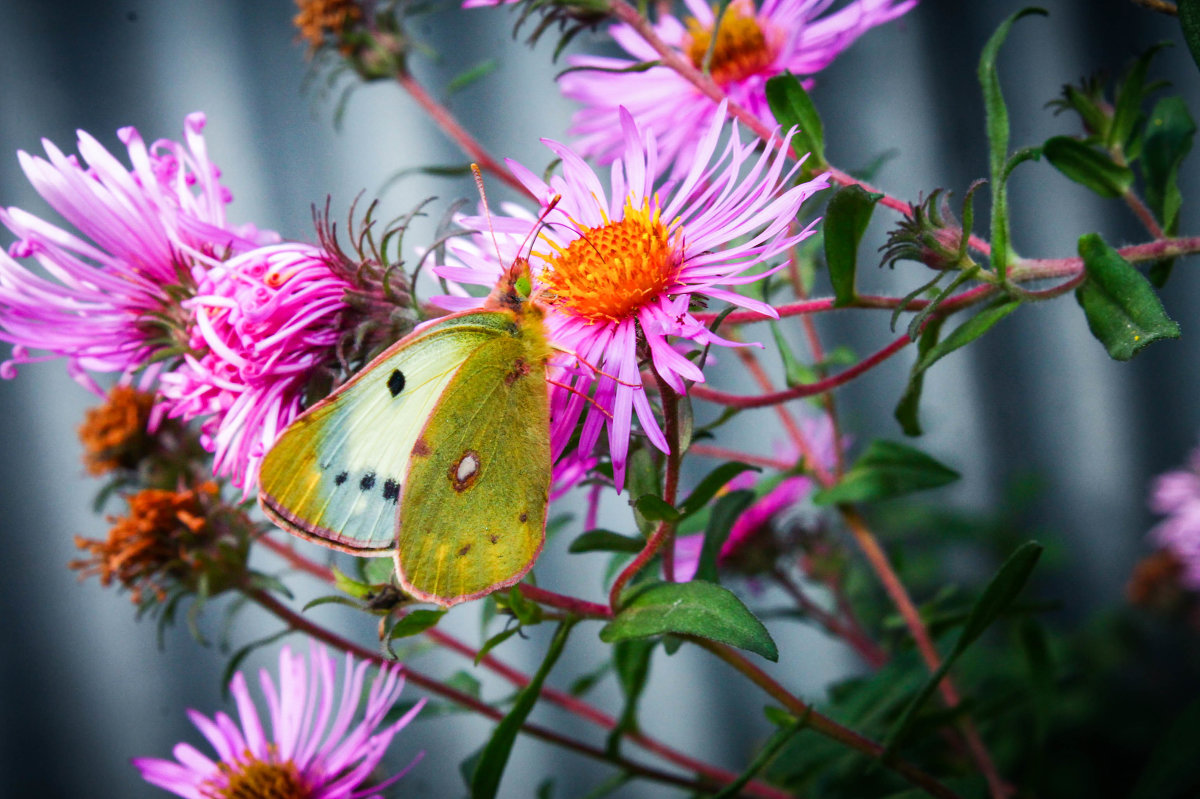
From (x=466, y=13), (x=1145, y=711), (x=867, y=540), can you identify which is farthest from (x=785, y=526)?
(x=466, y=13)

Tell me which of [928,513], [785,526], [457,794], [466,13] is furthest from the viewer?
[457,794]

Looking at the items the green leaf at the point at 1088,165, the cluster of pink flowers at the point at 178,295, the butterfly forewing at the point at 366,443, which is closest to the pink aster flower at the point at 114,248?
the cluster of pink flowers at the point at 178,295

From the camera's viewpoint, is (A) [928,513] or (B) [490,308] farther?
(A) [928,513]

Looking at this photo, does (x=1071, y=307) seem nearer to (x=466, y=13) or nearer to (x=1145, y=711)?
(x=1145, y=711)

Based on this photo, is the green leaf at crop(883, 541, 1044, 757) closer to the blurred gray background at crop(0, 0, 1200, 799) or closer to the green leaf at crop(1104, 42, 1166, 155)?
the green leaf at crop(1104, 42, 1166, 155)

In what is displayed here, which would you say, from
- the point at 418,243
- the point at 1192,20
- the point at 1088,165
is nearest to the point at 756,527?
the point at 1088,165

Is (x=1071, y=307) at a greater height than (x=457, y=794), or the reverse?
(x=1071, y=307)

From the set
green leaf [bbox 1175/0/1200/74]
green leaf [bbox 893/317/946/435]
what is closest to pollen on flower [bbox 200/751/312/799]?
green leaf [bbox 893/317/946/435]
